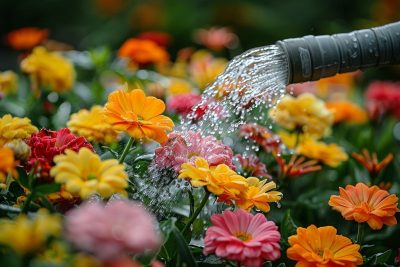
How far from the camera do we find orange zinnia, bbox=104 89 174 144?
0.91 meters

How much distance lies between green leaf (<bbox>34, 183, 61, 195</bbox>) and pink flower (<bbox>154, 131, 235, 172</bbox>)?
23cm

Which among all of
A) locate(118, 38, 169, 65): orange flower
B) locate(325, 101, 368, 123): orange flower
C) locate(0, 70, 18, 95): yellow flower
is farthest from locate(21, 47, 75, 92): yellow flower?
locate(325, 101, 368, 123): orange flower

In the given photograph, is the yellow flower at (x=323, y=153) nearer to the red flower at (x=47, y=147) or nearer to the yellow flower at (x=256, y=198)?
the yellow flower at (x=256, y=198)

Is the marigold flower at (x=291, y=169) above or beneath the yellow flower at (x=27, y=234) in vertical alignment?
beneath

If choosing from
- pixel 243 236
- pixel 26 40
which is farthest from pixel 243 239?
pixel 26 40

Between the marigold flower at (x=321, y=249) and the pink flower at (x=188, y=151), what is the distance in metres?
0.17

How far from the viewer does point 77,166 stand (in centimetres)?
76

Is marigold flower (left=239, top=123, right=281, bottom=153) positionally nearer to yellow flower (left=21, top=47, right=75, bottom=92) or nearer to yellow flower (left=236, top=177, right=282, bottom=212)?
yellow flower (left=236, top=177, right=282, bottom=212)

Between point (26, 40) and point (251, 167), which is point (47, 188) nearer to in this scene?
point (251, 167)

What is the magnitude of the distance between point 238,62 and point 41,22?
3.10 metres

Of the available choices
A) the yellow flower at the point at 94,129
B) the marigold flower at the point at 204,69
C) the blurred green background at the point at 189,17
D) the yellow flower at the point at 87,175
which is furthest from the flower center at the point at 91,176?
the blurred green background at the point at 189,17

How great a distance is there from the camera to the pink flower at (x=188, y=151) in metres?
0.96

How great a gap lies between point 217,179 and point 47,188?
0.24 m

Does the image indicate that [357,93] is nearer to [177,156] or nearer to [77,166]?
[177,156]
